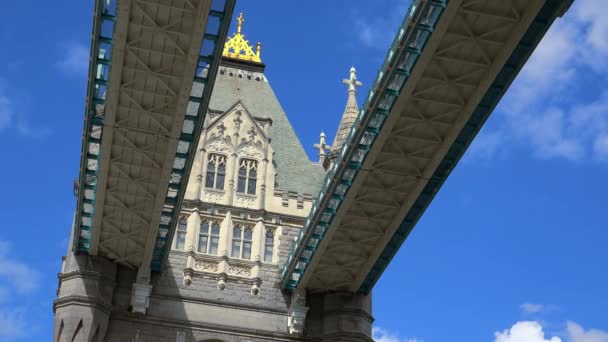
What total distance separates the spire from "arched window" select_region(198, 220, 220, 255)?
27.6 feet

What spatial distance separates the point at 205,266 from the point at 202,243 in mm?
1371

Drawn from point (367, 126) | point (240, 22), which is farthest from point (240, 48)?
point (367, 126)

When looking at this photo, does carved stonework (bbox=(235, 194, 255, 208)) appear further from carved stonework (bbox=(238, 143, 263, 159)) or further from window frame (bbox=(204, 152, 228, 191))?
carved stonework (bbox=(238, 143, 263, 159))

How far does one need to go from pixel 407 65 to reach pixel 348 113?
20.9 m

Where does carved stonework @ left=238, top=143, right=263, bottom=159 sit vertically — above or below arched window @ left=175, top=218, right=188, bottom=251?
above

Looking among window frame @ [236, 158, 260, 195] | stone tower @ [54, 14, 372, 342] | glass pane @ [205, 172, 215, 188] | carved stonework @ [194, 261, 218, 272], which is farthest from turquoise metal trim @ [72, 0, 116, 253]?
window frame @ [236, 158, 260, 195]

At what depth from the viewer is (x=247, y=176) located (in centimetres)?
4900

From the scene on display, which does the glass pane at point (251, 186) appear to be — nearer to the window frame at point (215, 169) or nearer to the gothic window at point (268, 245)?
the window frame at point (215, 169)

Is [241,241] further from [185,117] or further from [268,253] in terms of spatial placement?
[185,117]

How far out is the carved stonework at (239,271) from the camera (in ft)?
150

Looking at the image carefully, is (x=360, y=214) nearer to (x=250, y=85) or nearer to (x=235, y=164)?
(x=235, y=164)

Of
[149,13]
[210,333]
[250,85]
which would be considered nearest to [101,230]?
[210,333]

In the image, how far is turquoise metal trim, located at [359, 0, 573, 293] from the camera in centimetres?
2950

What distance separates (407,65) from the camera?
31547 mm
